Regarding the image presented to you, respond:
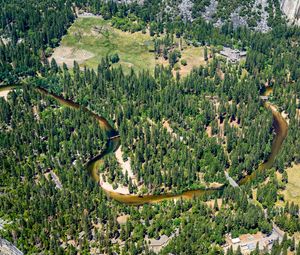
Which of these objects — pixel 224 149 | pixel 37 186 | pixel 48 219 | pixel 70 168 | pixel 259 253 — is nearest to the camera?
pixel 259 253

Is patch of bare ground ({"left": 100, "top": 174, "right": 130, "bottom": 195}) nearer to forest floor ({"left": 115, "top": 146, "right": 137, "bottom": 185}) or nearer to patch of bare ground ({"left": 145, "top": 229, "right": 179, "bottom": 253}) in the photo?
forest floor ({"left": 115, "top": 146, "right": 137, "bottom": 185})

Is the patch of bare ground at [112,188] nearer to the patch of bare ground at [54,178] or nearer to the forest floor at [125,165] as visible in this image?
the forest floor at [125,165]

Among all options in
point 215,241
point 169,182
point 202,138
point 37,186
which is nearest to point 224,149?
point 202,138

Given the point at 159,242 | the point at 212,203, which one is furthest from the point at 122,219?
the point at 212,203

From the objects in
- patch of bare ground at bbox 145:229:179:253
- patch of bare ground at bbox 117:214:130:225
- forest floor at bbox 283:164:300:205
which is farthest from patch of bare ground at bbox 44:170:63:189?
forest floor at bbox 283:164:300:205

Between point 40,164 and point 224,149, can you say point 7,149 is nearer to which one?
point 40,164

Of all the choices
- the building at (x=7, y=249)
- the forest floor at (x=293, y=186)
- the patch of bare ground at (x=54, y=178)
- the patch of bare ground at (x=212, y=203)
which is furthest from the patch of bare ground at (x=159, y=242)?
the forest floor at (x=293, y=186)

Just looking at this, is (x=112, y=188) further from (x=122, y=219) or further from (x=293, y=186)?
(x=293, y=186)

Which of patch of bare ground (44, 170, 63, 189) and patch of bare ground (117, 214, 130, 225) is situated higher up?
patch of bare ground (44, 170, 63, 189)
